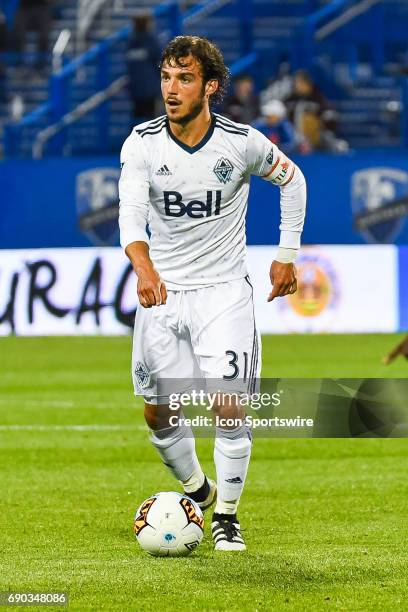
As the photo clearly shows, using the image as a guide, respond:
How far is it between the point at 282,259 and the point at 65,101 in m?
16.3

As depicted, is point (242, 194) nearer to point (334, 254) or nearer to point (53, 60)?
point (334, 254)

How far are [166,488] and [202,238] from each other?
2259 mm

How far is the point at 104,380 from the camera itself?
14844 mm

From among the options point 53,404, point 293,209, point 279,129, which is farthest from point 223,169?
point 279,129

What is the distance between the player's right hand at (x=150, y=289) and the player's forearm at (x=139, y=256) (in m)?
0.02

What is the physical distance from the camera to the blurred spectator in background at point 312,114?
21.7 metres

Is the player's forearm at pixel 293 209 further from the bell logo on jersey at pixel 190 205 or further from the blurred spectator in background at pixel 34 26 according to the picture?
the blurred spectator in background at pixel 34 26

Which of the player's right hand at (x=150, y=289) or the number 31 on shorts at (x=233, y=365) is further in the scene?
the number 31 on shorts at (x=233, y=365)

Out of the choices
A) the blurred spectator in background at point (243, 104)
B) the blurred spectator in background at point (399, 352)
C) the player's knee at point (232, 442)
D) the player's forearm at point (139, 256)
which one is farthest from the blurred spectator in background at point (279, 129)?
the player's forearm at point (139, 256)

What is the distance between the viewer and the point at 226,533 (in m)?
6.87

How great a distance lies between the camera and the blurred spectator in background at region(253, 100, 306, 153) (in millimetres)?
20859

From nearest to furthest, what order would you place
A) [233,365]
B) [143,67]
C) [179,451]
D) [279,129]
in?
[233,365]
[179,451]
[279,129]
[143,67]

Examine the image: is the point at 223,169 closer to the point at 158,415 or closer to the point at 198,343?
the point at 198,343

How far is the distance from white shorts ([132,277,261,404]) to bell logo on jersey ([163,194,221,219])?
349 mm
